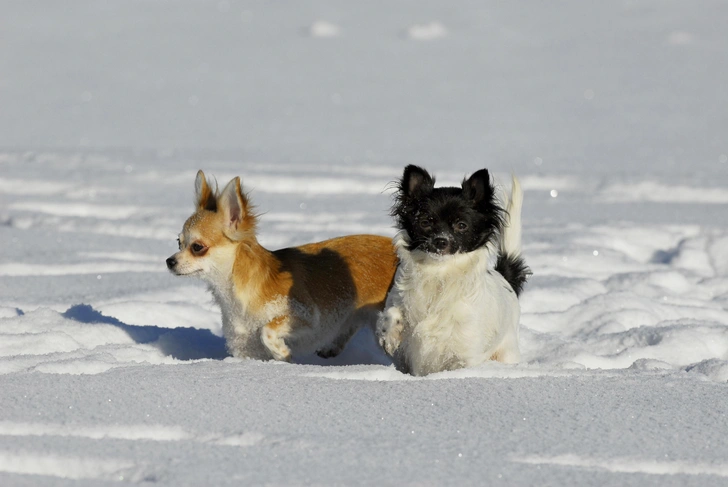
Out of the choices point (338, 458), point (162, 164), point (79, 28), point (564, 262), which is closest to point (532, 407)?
point (338, 458)

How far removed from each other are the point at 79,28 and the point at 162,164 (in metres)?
9.41

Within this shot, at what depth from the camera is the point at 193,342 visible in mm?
5168

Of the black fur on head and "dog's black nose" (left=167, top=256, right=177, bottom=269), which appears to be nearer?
the black fur on head

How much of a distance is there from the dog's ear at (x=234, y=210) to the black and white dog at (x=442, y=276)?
882 mm

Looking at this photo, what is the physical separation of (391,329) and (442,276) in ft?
→ 1.14

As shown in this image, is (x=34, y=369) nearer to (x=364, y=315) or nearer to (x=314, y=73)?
(x=364, y=315)

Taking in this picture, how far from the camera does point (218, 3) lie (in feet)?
66.2

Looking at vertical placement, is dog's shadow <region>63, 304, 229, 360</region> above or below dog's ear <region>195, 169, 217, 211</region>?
below

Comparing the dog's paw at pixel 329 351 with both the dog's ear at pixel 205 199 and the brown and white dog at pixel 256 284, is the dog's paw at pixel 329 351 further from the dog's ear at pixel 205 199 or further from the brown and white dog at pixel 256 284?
the dog's ear at pixel 205 199

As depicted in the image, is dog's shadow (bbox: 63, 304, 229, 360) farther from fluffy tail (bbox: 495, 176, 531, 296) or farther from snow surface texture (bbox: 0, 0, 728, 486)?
fluffy tail (bbox: 495, 176, 531, 296)

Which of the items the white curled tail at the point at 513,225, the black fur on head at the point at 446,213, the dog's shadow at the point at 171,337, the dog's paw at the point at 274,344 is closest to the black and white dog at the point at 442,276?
the black fur on head at the point at 446,213

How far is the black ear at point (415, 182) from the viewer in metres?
4.26

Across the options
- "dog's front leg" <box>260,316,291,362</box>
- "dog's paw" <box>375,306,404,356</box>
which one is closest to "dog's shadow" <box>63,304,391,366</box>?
"dog's front leg" <box>260,316,291,362</box>

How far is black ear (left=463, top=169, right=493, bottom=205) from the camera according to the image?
423 cm
